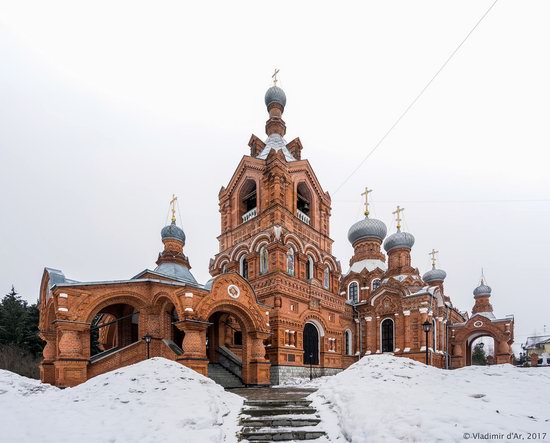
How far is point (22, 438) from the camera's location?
5746 millimetres

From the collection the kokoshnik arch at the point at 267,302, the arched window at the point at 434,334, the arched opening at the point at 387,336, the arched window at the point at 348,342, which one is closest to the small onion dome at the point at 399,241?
the kokoshnik arch at the point at 267,302

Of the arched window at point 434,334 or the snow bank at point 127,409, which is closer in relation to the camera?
the snow bank at point 127,409

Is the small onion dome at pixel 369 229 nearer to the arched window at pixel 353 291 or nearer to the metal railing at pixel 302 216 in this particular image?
the arched window at pixel 353 291

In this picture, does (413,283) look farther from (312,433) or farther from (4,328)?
(4,328)

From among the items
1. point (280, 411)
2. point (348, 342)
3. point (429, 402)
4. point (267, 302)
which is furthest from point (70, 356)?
point (348, 342)

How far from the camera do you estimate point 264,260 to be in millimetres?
20734

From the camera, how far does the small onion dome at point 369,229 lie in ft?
110

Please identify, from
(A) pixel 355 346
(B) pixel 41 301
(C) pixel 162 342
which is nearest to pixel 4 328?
(B) pixel 41 301

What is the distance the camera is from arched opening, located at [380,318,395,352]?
26.2m

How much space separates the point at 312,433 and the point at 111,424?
381 centimetres

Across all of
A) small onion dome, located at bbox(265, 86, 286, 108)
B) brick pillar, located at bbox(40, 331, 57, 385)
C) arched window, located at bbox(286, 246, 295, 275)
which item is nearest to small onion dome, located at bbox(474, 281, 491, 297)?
arched window, located at bbox(286, 246, 295, 275)

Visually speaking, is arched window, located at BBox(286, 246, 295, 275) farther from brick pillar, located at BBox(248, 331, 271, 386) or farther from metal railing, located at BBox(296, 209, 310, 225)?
brick pillar, located at BBox(248, 331, 271, 386)

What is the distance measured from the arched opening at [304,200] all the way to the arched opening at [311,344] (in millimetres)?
6926

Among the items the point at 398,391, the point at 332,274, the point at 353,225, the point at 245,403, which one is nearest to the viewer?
the point at 398,391
